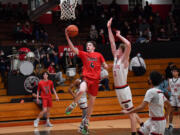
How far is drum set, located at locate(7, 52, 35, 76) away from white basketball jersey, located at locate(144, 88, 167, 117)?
838 cm

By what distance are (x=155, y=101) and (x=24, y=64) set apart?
851 centimetres

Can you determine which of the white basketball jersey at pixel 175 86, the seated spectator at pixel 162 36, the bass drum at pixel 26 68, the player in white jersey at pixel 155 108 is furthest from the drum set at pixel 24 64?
the player in white jersey at pixel 155 108

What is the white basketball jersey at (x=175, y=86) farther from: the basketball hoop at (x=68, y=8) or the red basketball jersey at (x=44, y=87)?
the red basketball jersey at (x=44, y=87)

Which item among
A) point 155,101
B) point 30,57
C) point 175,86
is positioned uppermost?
point 30,57

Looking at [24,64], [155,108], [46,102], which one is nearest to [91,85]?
[155,108]

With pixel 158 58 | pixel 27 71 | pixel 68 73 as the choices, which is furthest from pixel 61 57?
pixel 158 58

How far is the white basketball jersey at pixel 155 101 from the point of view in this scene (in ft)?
18.1

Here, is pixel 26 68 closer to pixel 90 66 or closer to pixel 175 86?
pixel 175 86

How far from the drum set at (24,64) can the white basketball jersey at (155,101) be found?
8.38m

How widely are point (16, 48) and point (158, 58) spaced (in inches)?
273

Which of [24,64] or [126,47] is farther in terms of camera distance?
[24,64]

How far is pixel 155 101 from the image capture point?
18.2 feet

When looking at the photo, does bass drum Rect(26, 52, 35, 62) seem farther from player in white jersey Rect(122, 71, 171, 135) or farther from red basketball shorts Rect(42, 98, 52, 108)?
player in white jersey Rect(122, 71, 171, 135)

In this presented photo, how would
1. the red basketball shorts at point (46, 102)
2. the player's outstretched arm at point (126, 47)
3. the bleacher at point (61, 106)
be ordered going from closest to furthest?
1. the player's outstretched arm at point (126, 47)
2. the red basketball shorts at point (46, 102)
3. the bleacher at point (61, 106)
